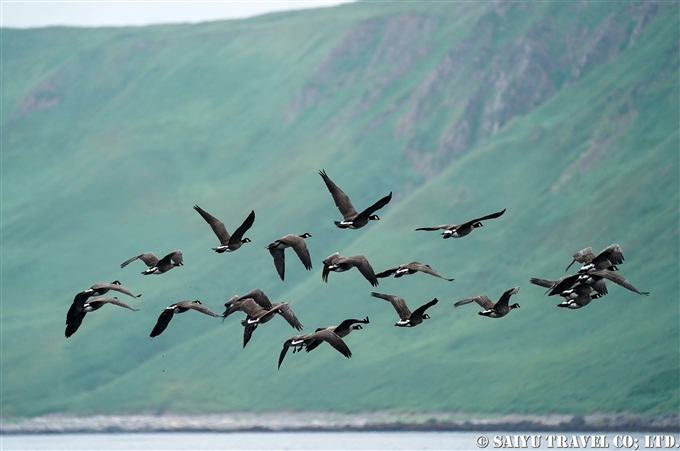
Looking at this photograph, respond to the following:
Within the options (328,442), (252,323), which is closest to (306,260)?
(252,323)

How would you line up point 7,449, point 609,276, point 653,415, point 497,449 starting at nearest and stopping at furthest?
point 609,276, point 497,449, point 7,449, point 653,415

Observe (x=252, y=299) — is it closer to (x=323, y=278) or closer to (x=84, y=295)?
(x=323, y=278)

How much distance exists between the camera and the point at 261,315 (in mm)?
56031

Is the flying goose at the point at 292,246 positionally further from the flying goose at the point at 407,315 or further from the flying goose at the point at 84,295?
the flying goose at the point at 84,295

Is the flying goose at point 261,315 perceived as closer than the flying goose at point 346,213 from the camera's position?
Yes

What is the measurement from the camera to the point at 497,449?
15138cm

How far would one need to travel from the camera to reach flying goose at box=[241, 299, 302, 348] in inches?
2183

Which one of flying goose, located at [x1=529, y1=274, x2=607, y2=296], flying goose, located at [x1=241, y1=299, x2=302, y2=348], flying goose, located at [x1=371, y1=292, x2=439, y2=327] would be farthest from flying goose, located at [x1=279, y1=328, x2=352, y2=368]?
flying goose, located at [x1=529, y1=274, x2=607, y2=296]

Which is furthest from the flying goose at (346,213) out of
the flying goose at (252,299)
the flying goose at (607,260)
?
the flying goose at (607,260)

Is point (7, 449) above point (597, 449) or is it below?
above

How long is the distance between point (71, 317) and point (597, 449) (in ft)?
349

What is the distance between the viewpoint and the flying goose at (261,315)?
182 feet

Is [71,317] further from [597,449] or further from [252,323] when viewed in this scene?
[597,449]

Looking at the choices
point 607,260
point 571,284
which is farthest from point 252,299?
point 607,260
